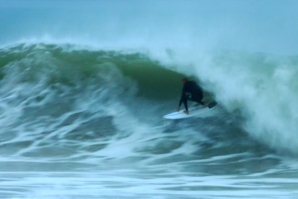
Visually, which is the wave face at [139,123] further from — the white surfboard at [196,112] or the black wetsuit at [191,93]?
the black wetsuit at [191,93]

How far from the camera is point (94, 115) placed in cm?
1139

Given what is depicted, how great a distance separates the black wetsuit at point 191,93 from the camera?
33.6 ft

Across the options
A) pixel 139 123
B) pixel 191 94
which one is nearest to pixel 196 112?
pixel 191 94

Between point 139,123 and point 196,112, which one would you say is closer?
point 196,112

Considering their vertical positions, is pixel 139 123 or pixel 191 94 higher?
pixel 191 94

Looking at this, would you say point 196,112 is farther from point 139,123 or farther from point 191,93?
point 139,123

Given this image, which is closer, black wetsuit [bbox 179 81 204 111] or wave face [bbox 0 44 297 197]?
wave face [bbox 0 44 297 197]

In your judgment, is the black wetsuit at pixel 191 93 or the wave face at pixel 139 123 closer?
the wave face at pixel 139 123

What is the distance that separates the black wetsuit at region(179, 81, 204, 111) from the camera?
10.2 metres

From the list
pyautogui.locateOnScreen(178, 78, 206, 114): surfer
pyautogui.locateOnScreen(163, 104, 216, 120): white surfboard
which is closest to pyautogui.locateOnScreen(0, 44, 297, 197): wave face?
pyautogui.locateOnScreen(163, 104, 216, 120): white surfboard

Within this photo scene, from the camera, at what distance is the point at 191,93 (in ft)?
34.1

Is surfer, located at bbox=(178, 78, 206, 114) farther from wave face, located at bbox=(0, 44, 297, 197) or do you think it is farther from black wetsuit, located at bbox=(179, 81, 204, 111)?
wave face, located at bbox=(0, 44, 297, 197)

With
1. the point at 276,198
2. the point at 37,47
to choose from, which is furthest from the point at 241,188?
the point at 37,47

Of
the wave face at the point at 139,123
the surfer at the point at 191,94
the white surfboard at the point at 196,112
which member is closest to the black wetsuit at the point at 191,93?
the surfer at the point at 191,94
